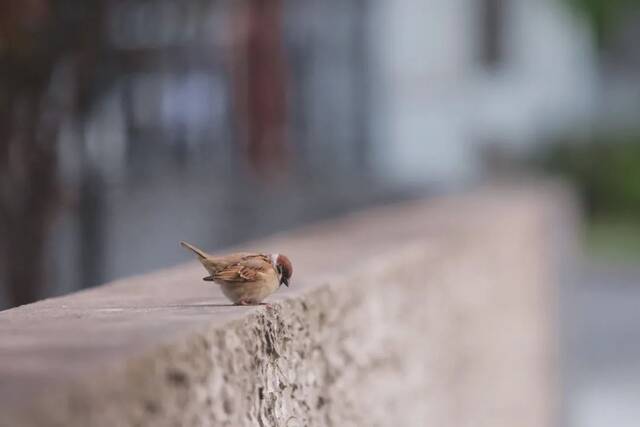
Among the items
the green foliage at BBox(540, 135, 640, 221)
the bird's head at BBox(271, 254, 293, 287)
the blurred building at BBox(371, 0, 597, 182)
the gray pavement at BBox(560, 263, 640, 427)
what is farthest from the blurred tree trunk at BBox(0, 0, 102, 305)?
the green foliage at BBox(540, 135, 640, 221)

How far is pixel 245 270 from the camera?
166 centimetres

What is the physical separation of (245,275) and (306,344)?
0.19 metres

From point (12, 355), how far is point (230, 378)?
0.28 meters

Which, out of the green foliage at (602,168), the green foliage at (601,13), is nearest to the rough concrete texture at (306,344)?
the green foliage at (602,168)

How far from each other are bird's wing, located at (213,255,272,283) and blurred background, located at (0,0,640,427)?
83.8 inches

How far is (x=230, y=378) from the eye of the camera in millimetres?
1435

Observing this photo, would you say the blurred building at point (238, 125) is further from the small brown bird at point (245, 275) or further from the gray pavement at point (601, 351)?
the small brown bird at point (245, 275)

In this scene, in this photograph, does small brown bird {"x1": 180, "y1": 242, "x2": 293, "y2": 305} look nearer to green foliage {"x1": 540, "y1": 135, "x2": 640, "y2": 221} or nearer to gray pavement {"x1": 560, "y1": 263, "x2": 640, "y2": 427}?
gray pavement {"x1": 560, "y1": 263, "x2": 640, "y2": 427}

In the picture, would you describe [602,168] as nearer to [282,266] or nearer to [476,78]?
[476,78]

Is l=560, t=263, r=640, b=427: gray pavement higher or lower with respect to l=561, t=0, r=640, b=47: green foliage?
lower

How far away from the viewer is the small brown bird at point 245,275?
1.62 metres

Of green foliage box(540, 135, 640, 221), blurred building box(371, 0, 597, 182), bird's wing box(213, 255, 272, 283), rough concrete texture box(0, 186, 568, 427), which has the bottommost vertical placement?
green foliage box(540, 135, 640, 221)

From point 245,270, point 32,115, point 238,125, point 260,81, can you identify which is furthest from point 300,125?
point 245,270

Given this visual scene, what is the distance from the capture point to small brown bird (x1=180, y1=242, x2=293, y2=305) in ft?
5.33
